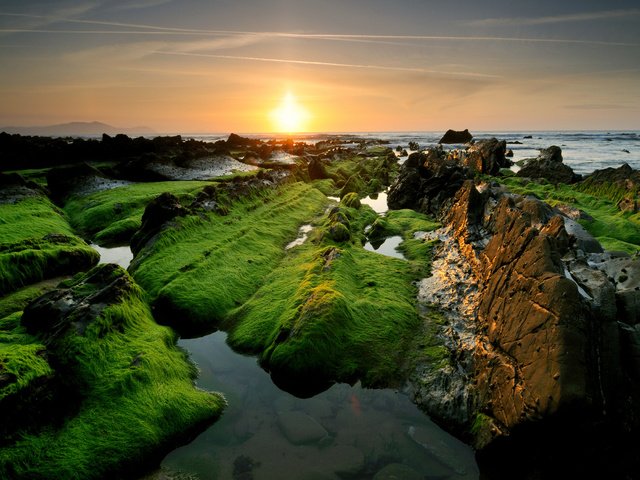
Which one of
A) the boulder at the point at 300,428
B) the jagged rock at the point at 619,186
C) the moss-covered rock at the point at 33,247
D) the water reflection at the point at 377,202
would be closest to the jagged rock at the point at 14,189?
the moss-covered rock at the point at 33,247

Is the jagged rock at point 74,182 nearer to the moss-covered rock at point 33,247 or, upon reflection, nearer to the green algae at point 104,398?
the moss-covered rock at point 33,247

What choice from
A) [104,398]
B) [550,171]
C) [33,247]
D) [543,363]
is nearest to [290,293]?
[104,398]

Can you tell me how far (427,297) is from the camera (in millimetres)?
13867

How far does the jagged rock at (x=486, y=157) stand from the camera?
139 feet

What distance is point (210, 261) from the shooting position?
16516 millimetres

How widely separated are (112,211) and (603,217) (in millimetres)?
32881

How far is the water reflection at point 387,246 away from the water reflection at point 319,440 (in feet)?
36.0

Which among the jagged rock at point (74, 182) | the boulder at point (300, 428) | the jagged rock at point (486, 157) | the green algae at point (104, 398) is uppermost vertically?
the jagged rock at point (486, 157)

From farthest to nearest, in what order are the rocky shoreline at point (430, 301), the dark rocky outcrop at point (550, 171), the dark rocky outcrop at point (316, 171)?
the dark rocky outcrop at point (316, 171) → the dark rocky outcrop at point (550, 171) → the rocky shoreline at point (430, 301)

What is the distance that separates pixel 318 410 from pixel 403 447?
2.19 meters

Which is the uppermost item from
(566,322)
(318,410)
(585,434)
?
(566,322)

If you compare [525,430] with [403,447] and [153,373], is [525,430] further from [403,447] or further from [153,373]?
[153,373]

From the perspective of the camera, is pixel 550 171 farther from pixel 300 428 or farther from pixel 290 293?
pixel 300 428

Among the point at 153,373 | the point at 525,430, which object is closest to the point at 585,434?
the point at 525,430
